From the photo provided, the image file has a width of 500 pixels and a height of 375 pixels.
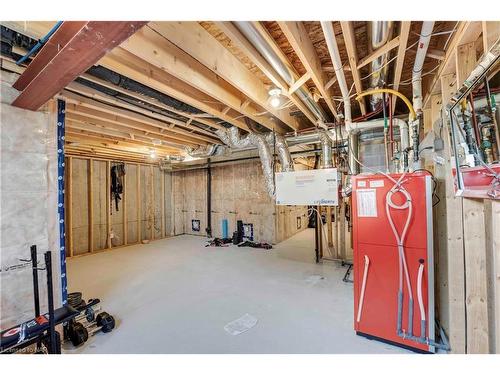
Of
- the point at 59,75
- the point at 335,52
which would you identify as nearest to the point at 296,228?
the point at 335,52

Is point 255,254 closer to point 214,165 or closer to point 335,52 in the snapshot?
point 214,165

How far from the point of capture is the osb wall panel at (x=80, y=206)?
5.07 meters

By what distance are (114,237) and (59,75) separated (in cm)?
544

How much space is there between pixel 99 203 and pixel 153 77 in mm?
4755

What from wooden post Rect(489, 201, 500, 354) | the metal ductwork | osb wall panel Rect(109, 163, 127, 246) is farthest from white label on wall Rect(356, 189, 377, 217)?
osb wall panel Rect(109, 163, 127, 246)

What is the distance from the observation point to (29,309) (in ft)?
5.77

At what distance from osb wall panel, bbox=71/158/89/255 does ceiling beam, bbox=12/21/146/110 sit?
436 cm

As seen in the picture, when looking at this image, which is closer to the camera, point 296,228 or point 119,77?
point 119,77

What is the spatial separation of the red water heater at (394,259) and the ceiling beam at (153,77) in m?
1.81

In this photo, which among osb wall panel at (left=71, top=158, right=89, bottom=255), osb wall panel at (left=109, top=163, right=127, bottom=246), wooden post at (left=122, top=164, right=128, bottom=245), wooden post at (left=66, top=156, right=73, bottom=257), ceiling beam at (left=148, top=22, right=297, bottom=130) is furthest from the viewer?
wooden post at (left=122, top=164, right=128, bottom=245)

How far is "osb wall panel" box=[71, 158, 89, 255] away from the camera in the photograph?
5066mm

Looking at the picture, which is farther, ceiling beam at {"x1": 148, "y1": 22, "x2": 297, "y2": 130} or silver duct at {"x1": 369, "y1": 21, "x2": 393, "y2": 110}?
ceiling beam at {"x1": 148, "y1": 22, "x2": 297, "y2": 130}

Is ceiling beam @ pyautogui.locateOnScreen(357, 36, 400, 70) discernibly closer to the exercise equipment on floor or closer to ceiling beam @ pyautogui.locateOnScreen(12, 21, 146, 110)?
ceiling beam @ pyautogui.locateOnScreen(12, 21, 146, 110)

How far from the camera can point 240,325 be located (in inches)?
86.0
